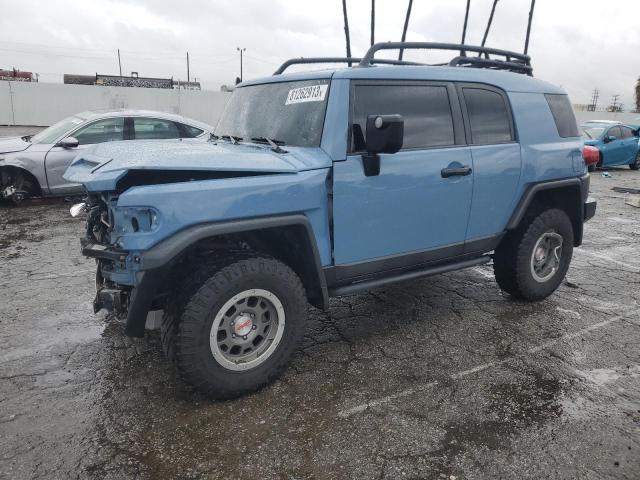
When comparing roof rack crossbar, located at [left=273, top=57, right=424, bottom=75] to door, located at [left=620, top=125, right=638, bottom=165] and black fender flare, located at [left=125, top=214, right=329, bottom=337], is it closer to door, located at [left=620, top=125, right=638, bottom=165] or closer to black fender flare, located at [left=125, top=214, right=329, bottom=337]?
black fender flare, located at [left=125, top=214, right=329, bottom=337]

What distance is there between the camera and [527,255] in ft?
14.2

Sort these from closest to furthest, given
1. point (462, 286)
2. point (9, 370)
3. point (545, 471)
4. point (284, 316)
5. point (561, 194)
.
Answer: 1. point (545, 471)
2. point (284, 316)
3. point (9, 370)
4. point (561, 194)
5. point (462, 286)

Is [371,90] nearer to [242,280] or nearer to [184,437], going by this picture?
[242,280]

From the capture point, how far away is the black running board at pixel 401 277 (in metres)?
3.38

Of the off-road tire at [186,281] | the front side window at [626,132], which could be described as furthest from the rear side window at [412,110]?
the front side window at [626,132]

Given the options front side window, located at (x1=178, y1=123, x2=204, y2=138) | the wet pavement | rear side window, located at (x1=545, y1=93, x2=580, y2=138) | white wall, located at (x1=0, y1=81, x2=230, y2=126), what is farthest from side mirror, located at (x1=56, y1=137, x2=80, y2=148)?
white wall, located at (x1=0, y1=81, x2=230, y2=126)

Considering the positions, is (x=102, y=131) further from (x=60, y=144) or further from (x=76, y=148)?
(x=60, y=144)

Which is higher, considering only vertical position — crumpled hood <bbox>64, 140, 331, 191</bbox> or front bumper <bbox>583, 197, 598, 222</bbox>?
crumpled hood <bbox>64, 140, 331, 191</bbox>

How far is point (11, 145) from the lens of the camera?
25.9 ft

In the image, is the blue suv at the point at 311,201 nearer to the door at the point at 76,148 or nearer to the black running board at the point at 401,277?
the black running board at the point at 401,277

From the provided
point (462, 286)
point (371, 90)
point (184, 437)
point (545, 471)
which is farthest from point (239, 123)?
point (545, 471)

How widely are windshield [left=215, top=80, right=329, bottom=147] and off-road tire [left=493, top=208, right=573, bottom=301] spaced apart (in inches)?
86.8

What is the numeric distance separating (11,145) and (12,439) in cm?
679

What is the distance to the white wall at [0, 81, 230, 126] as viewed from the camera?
27312 mm
